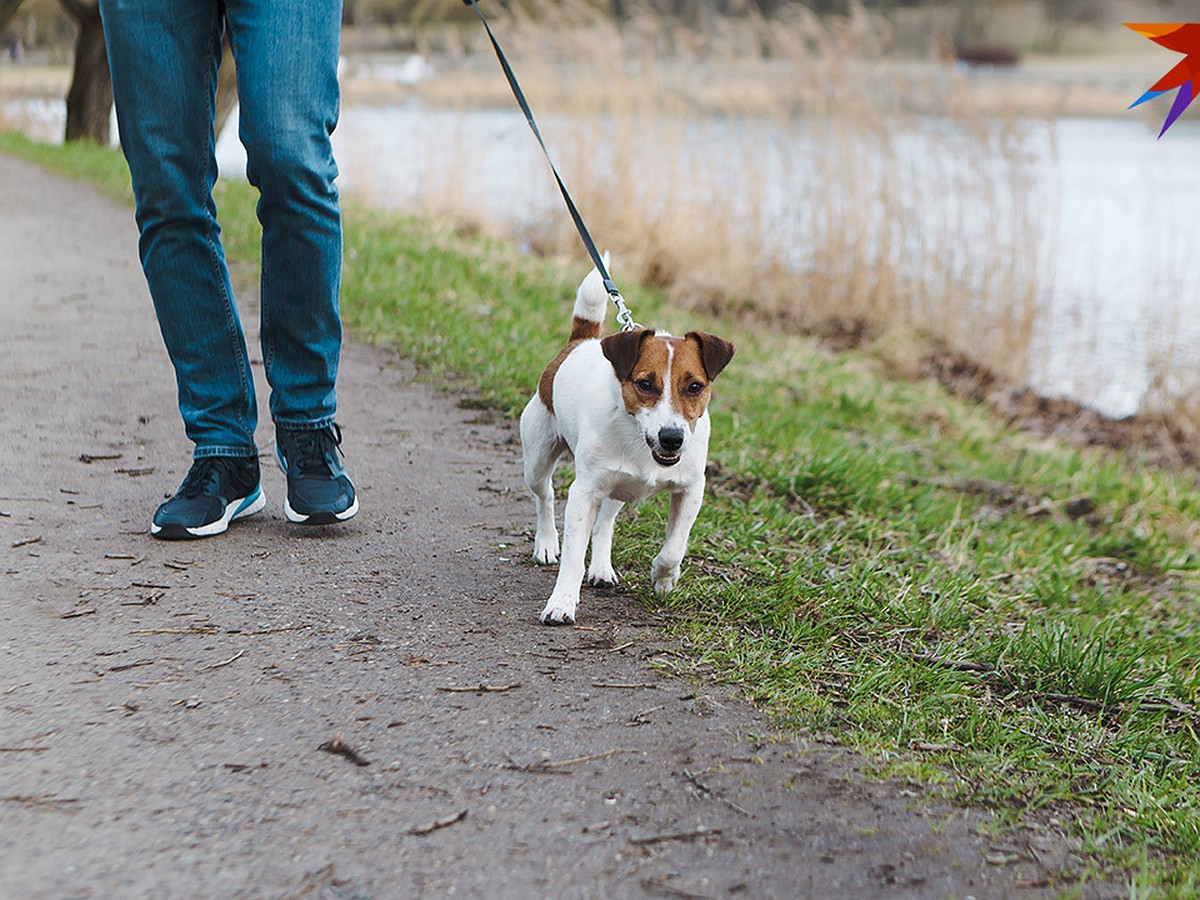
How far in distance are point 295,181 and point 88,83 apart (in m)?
14.1

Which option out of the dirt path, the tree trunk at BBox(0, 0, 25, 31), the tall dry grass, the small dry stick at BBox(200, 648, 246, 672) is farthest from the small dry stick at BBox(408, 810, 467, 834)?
the tree trunk at BBox(0, 0, 25, 31)

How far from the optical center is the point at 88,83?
15445 millimetres

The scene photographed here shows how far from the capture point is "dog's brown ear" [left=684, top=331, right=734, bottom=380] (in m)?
2.86

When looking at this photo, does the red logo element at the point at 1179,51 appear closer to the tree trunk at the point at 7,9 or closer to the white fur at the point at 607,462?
the white fur at the point at 607,462

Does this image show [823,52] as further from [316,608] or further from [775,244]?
[316,608]

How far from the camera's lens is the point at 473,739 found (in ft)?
7.63

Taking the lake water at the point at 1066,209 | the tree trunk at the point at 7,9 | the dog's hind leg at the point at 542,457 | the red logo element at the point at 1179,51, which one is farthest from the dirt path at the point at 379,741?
the tree trunk at the point at 7,9

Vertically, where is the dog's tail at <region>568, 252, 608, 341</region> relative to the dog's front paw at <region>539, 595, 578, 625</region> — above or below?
above

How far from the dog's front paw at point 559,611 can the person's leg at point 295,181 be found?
85 centimetres

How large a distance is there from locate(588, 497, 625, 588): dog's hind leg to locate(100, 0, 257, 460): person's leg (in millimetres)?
943

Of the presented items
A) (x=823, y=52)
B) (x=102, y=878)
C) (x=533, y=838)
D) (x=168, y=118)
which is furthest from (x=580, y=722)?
(x=823, y=52)

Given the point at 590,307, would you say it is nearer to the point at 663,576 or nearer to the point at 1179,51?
the point at 663,576

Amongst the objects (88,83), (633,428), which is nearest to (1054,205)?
(633,428)

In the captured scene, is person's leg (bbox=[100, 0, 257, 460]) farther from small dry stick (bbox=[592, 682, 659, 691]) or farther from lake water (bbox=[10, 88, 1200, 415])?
lake water (bbox=[10, 88, 1200, 415])
